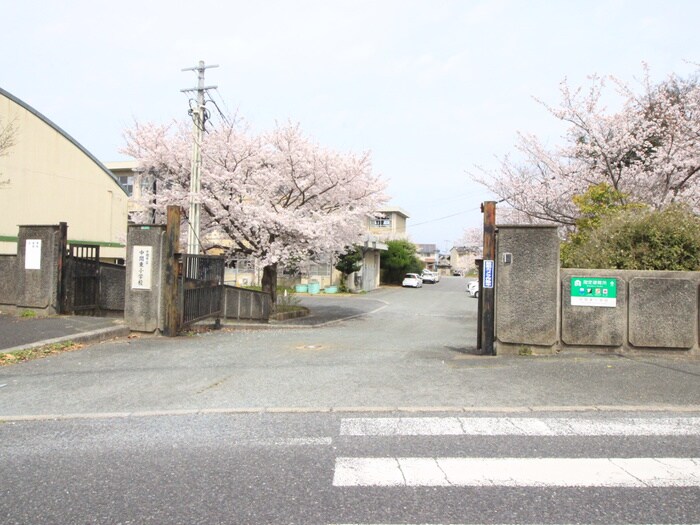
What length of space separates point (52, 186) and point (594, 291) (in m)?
26.1

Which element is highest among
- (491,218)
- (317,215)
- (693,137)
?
(693,137)

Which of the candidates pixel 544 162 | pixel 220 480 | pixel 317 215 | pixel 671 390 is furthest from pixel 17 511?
pixel 544 162

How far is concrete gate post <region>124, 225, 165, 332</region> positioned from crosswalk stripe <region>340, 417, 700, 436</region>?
6.65 m

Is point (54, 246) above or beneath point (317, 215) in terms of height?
beneath

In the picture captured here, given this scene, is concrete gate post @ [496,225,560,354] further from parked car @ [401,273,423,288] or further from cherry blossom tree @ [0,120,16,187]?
parked car @ [401,273,423,288]

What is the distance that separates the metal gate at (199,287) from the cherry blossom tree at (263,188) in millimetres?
4166

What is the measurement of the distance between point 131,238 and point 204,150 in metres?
7.80

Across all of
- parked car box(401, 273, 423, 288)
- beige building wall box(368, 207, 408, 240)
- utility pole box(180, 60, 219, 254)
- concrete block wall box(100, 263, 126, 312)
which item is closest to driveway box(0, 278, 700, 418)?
concrete block wall box(100, 263, 126, 312)

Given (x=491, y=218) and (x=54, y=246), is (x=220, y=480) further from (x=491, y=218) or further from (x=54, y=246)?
(x=54, y=246)

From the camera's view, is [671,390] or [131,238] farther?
[131,238]

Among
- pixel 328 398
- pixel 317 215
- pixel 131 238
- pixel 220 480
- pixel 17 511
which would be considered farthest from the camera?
pixel 317 215

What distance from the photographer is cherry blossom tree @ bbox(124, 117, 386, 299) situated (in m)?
16.5

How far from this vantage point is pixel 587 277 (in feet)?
25.8

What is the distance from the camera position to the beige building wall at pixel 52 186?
22.5 meters
